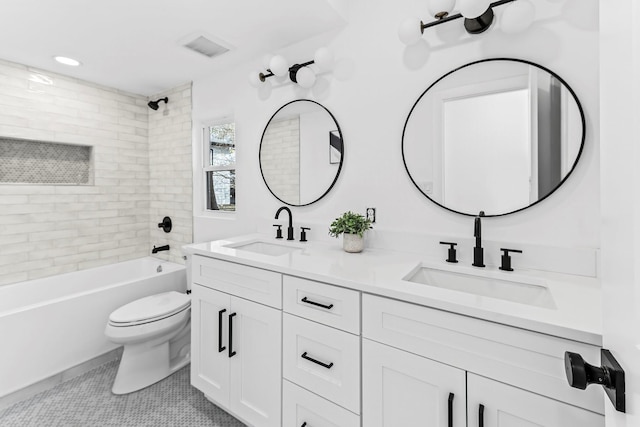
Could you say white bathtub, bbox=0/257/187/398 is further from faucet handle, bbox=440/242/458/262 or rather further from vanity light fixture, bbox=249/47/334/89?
faucet handle, bbox=440/242/458/262

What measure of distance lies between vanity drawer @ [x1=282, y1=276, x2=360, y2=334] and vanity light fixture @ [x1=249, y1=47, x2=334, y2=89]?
4.24ft

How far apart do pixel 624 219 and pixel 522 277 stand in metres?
0.89

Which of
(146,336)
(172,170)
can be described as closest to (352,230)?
(146,336)

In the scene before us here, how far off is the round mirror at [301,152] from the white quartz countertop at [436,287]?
1.39 feet

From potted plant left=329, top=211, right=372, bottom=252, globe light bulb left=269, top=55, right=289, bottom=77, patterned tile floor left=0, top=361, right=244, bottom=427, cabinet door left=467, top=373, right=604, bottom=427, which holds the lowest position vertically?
patterned tile floor left=0, top=361, right=244, bottom=427

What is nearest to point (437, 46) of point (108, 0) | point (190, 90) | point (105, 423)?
point (108, 0)

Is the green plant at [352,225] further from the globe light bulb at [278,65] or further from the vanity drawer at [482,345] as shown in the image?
the globe light bulb at [278,65]

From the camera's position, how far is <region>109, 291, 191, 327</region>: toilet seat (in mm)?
1949

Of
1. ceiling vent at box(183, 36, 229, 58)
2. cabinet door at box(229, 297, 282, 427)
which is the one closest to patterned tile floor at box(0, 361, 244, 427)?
cabinet door at box(229, 297, 282, 427)

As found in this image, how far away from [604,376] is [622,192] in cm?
30

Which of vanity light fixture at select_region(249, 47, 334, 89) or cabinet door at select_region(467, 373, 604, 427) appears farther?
vanity light fixture at select_region(249, 47, 334, 89)

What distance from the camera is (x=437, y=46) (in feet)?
5.11

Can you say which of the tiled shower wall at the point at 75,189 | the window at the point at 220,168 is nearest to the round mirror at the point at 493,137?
the window at the point at 220,168

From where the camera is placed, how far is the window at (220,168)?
271cm
